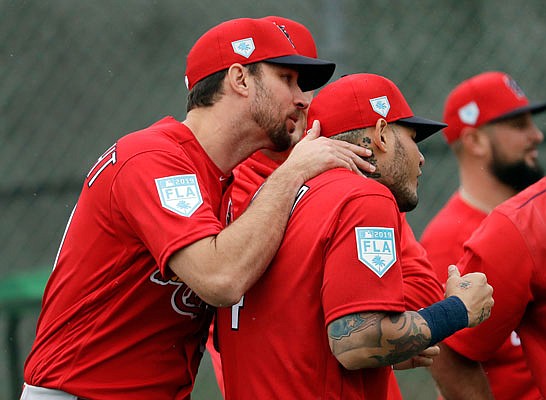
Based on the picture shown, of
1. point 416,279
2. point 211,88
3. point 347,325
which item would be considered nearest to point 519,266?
point 416,279

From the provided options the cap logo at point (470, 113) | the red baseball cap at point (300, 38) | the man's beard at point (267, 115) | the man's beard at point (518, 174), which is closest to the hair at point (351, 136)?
the man's beard at point (267, 115)

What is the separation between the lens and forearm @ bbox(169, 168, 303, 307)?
3098 millimetres

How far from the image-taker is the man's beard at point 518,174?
562cm

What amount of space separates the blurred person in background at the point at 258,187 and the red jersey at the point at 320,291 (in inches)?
18.1

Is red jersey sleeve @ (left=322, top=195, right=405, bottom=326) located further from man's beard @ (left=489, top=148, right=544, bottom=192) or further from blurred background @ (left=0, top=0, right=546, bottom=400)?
blurred background @ (left=0, top=0, right=546, bottom=400)

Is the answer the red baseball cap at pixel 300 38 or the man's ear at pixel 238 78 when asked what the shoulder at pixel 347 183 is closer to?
the man's ear at pixel 238 78

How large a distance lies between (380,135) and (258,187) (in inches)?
27.5

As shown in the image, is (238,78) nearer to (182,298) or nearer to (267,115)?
(267,115)

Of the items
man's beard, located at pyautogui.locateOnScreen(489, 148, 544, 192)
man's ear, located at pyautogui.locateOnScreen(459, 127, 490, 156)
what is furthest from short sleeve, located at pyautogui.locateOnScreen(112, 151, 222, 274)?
man's ear, located at pyautogui.locateOnScreen(459, 127, 490, 156)

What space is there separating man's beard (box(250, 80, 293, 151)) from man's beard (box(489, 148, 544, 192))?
2.34 meters

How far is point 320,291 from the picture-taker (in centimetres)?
306

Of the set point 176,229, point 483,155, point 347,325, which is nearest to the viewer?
point 347,325

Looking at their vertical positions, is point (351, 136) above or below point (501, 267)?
above

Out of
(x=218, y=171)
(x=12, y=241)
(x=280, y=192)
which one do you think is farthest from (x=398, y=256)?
(x=12, y=241)
